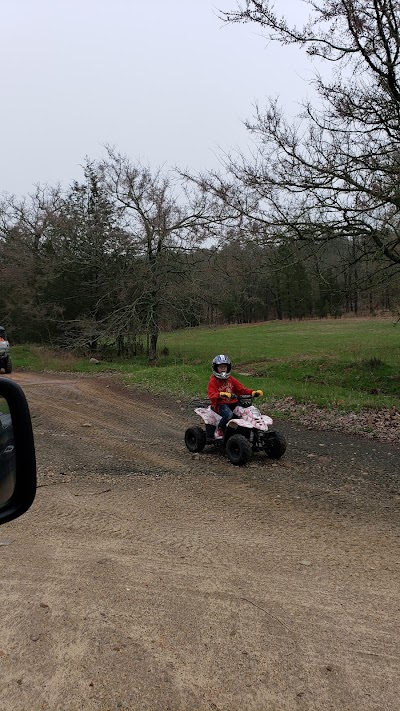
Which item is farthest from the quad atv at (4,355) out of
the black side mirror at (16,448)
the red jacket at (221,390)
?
the black side mirror at (16,448)

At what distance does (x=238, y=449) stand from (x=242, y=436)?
0.22 m

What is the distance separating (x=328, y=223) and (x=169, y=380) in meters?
7.04

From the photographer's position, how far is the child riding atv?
8312 mm

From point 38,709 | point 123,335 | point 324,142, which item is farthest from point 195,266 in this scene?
point 38,709

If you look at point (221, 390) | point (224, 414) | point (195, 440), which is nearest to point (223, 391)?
point (221, 390)

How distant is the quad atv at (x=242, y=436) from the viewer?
25.1 feet

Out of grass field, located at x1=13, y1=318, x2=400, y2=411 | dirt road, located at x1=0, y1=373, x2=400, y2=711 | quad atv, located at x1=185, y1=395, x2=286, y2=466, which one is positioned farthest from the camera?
grass field, located at x1=13, y1=318, x2=400, y2=411

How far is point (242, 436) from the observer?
305 inches

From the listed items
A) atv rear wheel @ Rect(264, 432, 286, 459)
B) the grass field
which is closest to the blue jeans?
atv rear wheel @ Rect(264, 432, 286, 459)

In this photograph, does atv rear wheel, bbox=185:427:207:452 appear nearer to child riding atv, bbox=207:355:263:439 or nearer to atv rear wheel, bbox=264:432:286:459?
child riding atv, bbox=207:355:263:439

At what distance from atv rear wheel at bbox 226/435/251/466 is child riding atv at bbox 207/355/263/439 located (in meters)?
0.54

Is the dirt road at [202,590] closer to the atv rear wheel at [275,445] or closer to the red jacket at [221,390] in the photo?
the atv rear wheel at [275,445]

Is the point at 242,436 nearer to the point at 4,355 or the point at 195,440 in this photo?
the point at 195,440

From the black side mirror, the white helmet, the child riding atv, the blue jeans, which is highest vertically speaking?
the black side mirror
